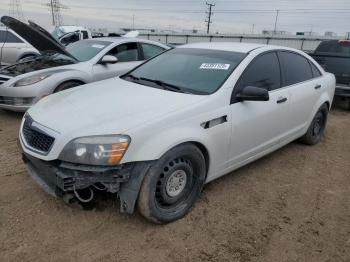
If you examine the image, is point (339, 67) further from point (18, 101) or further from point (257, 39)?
point (257, 39)

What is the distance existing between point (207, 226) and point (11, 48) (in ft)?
34.1

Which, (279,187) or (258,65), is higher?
(258,65)

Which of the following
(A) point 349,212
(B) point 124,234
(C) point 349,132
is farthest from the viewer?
(C) point 349,132

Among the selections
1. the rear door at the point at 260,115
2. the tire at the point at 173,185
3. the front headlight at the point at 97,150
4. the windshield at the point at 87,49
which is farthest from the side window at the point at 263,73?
the windshield at the point at 87,49

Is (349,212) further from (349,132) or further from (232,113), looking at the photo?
(349,132)

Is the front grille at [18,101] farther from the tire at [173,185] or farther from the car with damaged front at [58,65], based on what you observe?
the tire at [173,185]

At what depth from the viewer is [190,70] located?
3869mm

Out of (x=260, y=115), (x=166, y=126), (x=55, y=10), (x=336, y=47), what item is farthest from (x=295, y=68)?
(x=55, y=10)

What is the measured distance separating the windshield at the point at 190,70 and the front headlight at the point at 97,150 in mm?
1126

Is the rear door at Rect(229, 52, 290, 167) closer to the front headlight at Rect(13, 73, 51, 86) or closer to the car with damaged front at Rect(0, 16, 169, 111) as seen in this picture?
the car with damaged front at Rect(0, 16, 169, 111)

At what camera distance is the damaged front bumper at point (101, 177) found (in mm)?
2686

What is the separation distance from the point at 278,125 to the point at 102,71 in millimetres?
3697

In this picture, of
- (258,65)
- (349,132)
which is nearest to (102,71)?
(258,65)

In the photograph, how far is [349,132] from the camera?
641cm
